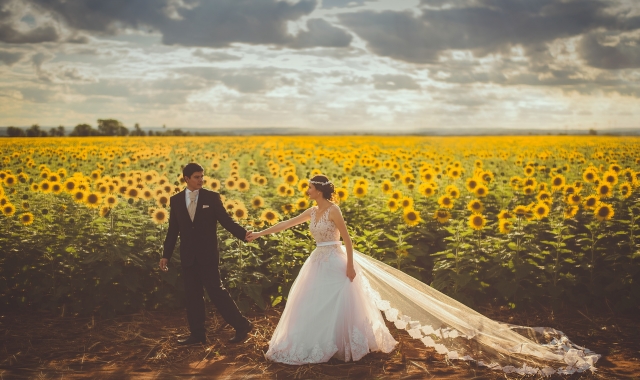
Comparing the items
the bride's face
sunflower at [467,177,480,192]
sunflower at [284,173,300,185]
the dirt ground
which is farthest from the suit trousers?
sunflower at [467,177,480,192]

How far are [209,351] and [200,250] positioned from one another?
94cm

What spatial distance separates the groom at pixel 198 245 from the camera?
571 centimetres

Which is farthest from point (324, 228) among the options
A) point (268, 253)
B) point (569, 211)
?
point (569, 211)

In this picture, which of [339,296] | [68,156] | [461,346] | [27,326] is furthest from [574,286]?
[68,156]

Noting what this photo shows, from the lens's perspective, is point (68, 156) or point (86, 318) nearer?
point (86, 318)

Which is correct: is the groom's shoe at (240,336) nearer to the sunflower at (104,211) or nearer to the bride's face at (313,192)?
the bride's face at (313,192)

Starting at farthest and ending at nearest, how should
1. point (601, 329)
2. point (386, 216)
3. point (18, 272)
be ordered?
point (386, 216), point (18, 272), point (601, 329)

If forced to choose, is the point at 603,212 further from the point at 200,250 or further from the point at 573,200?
the point at 200,250

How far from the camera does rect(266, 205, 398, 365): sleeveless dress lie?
17.4 feet

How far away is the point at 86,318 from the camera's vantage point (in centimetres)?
668

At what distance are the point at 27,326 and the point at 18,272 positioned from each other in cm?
80

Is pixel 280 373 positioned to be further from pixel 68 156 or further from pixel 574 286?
pixel 68 156

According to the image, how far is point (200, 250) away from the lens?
18.8ft

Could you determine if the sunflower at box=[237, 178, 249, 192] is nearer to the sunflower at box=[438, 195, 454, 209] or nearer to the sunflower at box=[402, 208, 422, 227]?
the sunflower at box=[402, 208, 422, 227]
